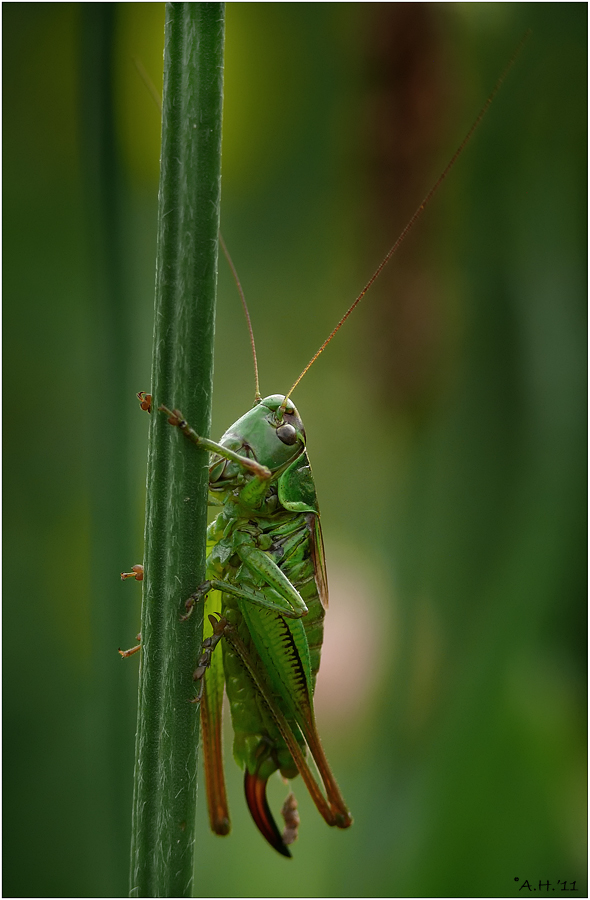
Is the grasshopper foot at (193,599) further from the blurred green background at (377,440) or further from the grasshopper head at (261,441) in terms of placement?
the blurred green background at (377,440)

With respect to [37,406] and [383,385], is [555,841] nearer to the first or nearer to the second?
[383,385]

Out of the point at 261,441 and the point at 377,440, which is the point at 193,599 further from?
the point at 377,440

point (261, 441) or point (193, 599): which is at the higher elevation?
point (261, 441)

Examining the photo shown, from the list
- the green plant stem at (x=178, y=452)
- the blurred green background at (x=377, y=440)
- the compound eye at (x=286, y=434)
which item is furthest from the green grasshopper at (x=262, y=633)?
the green plant stem at (x=178, y=452)

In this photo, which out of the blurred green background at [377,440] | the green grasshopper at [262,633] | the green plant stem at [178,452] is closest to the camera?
the green plant stem at [178,452]

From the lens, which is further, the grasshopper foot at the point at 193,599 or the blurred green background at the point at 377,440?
the blurred green background at the point at 377,440

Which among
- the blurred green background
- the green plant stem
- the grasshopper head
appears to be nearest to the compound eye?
the grasshopper head

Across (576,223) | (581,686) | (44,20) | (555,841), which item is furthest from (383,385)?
(44,20)

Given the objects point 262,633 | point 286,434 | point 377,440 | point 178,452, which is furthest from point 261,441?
point 377,440
